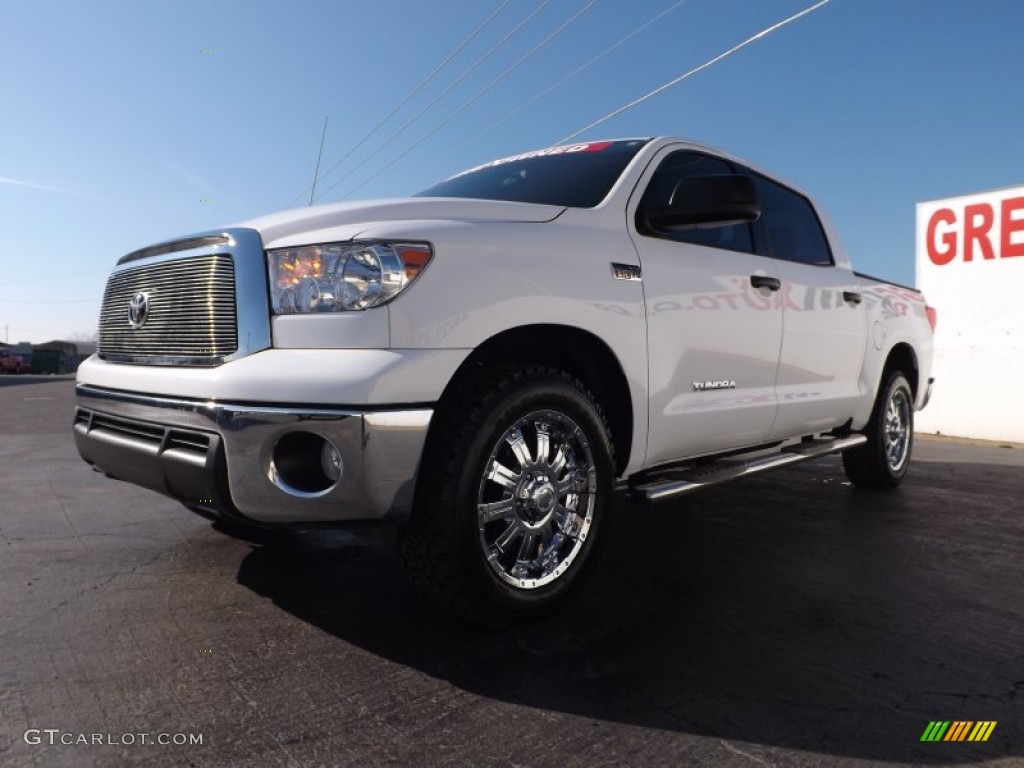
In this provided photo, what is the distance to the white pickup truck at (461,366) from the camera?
2199mm

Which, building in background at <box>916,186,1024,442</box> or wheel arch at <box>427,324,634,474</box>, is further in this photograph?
building in background at <box>916,186,1024,442</box>

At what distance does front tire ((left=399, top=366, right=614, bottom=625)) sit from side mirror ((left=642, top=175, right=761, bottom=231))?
2.98ft

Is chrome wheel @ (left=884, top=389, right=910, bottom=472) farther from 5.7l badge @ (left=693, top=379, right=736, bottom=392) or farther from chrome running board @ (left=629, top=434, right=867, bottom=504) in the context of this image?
5.7l badge @ (left=693, top=379, right=736, bottom=392)

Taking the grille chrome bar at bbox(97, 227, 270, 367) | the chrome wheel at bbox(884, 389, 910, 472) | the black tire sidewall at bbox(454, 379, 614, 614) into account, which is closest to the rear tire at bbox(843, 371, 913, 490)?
the chrome wheel at bbox(884, 389, 910, 472)

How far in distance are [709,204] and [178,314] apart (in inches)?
82.4

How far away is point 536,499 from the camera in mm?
2543

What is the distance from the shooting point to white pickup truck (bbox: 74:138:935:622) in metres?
2.20

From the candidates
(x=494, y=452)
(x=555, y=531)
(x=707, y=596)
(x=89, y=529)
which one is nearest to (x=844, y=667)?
(x=707, y=596)

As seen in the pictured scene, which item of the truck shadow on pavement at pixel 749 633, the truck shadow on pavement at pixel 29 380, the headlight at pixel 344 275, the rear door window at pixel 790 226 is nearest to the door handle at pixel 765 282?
the rear door window at pixel 790 226

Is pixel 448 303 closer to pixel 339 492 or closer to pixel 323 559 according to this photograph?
pixel 339 492

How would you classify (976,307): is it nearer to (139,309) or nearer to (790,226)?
(790,226)

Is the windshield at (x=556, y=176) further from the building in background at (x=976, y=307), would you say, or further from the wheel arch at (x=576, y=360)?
the building in background at (x=976, y=307)

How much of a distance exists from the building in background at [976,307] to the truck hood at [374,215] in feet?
31.8
